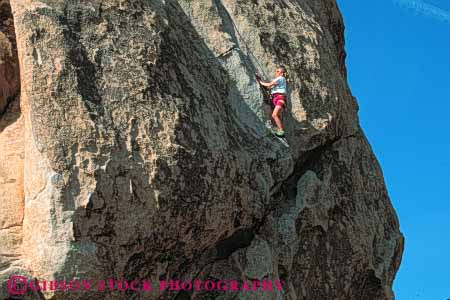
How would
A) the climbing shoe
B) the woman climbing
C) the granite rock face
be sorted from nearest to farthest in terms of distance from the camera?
the granite rock face
the climbing shoe
the woman climbing

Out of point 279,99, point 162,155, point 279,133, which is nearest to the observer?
point 162,155

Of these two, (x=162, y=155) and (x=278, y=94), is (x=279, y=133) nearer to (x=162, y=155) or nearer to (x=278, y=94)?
(x=278, y=94)

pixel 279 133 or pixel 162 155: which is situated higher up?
pixel 279 133

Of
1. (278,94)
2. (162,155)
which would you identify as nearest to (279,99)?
(278,94)

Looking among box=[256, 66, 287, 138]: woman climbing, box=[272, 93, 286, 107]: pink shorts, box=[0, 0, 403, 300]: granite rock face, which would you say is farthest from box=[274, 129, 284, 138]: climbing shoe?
box=[272, 93, 286, 107]: pink shorts

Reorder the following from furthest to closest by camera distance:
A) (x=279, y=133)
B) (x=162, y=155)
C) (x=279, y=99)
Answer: (x=279, y=99) → (x=279, y=133) → (x=162, y=155)

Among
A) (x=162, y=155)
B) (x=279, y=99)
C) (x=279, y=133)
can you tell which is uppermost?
(x=279, y=99)

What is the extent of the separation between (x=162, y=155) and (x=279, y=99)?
9.16ft

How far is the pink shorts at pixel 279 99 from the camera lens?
36.2ft

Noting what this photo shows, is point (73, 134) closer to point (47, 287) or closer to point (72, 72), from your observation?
point (72, 72)

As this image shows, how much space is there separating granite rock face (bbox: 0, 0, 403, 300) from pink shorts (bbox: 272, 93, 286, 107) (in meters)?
0.14

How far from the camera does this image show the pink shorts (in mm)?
11031

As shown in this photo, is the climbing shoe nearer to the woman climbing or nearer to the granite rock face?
the woman climbing

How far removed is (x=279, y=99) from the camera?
11.1 meters
